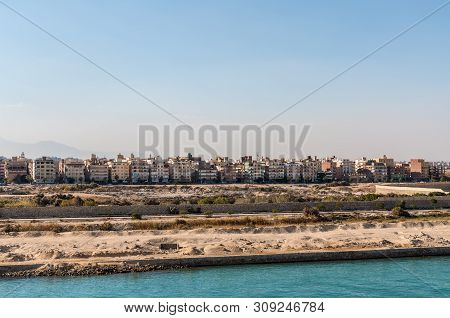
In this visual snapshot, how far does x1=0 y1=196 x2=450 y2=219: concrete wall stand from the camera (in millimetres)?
35438

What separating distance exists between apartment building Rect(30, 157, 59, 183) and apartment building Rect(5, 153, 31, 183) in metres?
2.85

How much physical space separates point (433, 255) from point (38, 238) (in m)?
17.1

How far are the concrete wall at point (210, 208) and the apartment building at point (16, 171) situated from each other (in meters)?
61.8

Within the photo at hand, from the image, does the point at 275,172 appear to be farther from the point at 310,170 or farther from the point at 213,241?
the point at 213,241

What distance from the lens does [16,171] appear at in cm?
9894

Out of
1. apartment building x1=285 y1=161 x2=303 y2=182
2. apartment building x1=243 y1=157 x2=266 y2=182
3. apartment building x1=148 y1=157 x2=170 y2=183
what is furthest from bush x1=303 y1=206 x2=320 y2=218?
apartment building x1=285 y1=161 x2=303 y2=182

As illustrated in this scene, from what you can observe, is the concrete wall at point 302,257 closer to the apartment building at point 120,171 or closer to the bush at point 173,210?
the bush at point 173,210

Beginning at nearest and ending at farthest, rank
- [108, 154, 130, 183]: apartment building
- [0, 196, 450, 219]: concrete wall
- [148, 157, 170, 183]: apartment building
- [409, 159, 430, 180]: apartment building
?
[0, 196, 450, 219]: concrete wall
[148, 157, 170, 183]: apartment building
[108, 154, 130, 183]: apartment building
[409, 159, 430, 180]: apartment building

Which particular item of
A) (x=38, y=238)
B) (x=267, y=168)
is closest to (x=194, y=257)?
(x=38, y=238)

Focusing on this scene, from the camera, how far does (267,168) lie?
9819cm

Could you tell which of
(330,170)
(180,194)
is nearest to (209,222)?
(180,194)

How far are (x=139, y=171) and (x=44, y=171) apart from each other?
14.5 meters

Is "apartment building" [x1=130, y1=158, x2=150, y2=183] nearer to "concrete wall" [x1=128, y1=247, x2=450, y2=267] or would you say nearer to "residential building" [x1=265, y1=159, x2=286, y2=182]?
"residential building" [x1=265, y1=159, x2=286, y2=182]
